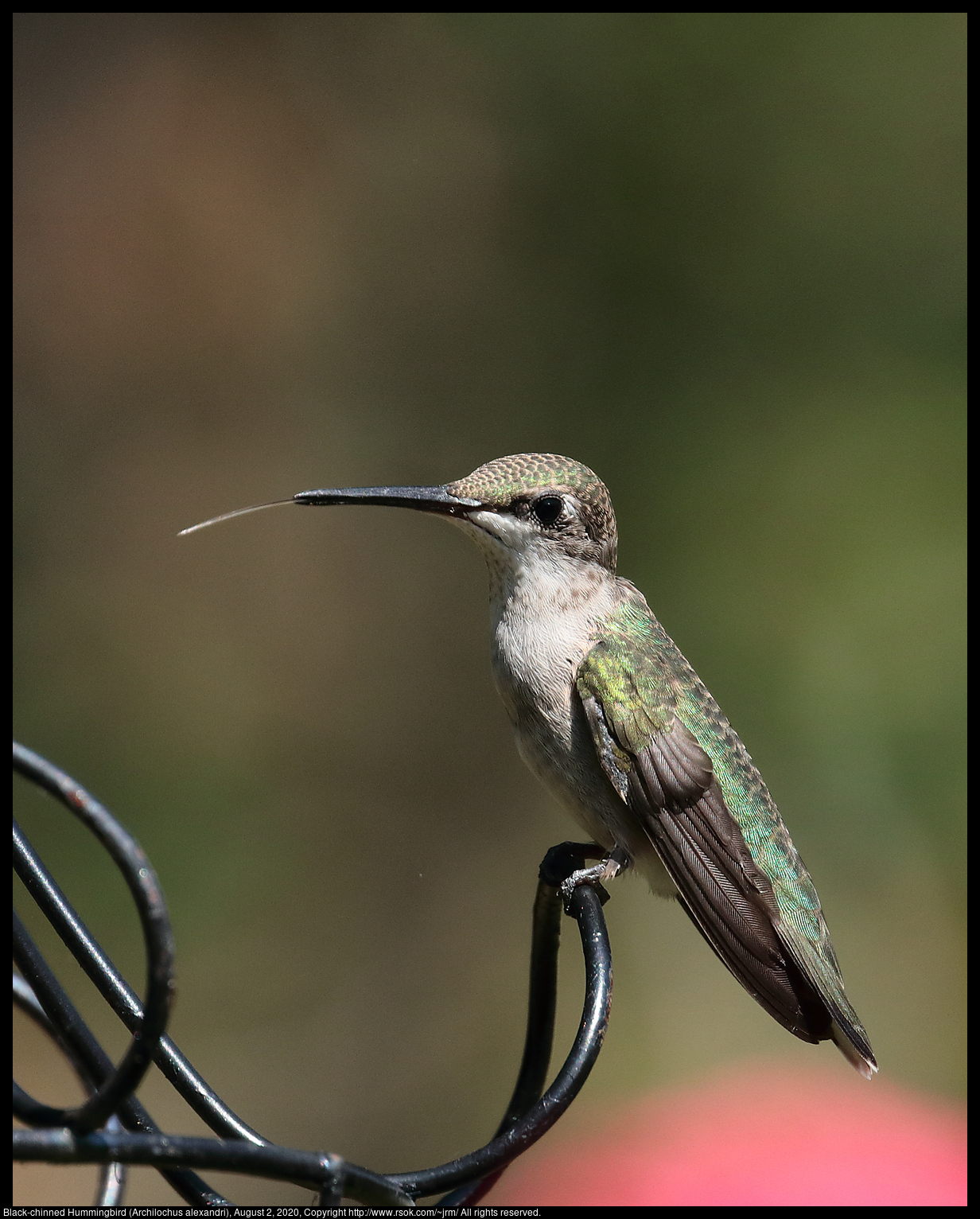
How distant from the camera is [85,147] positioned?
480 centimetres

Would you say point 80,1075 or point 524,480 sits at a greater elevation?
point 524,480

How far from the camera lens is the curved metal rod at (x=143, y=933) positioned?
1001 millimetres

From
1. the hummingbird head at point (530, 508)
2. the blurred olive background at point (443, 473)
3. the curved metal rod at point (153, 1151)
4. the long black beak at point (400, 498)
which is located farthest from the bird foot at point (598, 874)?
the blurred olive background at point (443, 473)

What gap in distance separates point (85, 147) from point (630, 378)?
92.2 inches

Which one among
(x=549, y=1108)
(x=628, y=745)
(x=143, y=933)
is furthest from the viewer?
(x=628, y=745)

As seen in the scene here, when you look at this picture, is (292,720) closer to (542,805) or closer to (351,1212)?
(542,805)

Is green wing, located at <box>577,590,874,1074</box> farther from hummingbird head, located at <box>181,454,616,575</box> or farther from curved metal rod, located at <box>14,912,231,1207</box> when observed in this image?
curved metal rod, located at <box>14,912,231,1207</box>

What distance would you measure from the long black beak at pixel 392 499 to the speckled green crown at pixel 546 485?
3cm

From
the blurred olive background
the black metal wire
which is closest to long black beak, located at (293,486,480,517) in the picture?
the black metal wire

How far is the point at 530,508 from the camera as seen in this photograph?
7.76ft

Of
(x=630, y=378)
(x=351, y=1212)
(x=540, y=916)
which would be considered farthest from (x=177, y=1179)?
(x=630, y=378)

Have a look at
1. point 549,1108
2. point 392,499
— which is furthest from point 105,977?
point 392,499

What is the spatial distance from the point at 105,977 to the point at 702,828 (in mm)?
1177

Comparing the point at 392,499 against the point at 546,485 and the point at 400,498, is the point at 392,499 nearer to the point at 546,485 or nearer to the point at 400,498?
the point at 400,498
